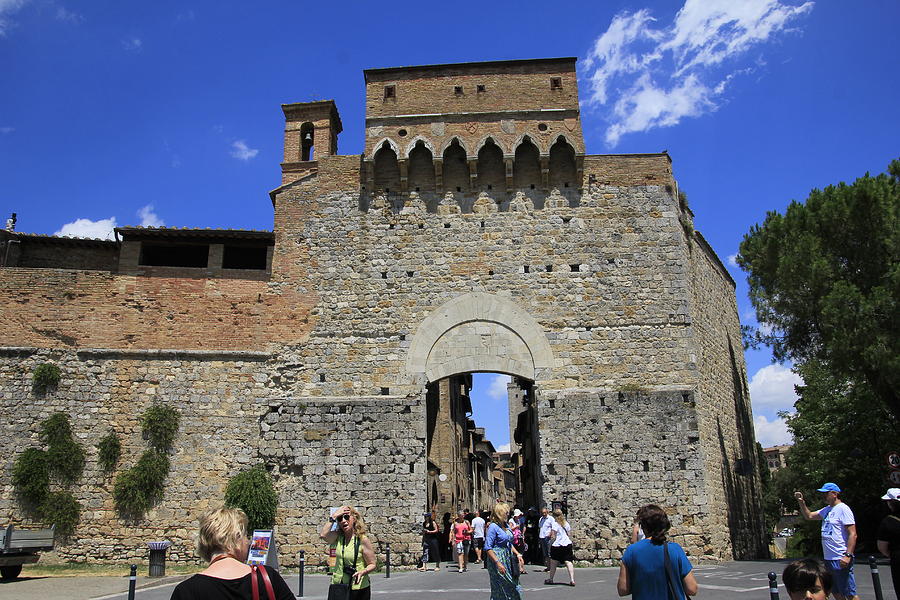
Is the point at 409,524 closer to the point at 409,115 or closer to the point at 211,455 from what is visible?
the point at 211,455

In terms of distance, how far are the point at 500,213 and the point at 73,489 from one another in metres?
12.3

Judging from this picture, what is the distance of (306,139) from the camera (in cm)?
2364

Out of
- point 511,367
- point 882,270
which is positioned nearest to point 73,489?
point 511,367

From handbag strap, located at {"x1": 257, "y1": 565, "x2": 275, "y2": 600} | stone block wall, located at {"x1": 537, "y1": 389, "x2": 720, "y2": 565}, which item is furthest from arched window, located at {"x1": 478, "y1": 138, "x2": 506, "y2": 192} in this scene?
handbag strap, located at {"x1": 257, "y1": 565, "x2": 275, "y2": 600}

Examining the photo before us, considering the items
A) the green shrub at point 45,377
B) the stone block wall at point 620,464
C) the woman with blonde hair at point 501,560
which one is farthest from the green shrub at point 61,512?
the woman with blonde hair at point 501,560

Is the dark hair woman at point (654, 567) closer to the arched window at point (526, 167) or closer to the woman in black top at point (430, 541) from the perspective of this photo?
the woman in black top at point (430, 541)

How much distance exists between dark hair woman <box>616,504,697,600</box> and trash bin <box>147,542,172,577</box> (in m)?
12.0

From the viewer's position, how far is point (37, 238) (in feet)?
61.9

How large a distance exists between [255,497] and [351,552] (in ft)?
32.7

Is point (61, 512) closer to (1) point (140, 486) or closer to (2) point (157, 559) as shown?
(1) point (140, 486)

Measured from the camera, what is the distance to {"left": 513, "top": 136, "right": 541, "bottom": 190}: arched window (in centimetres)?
1789

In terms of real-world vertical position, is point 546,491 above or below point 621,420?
below

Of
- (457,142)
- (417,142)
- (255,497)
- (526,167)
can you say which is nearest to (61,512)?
(255,497)

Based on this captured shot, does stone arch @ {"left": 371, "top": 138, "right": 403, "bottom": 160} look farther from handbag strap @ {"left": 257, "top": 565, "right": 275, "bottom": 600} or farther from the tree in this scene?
handbag strap @ {"left": 257, "top": 565, "right": 275, "bottom": 600}
